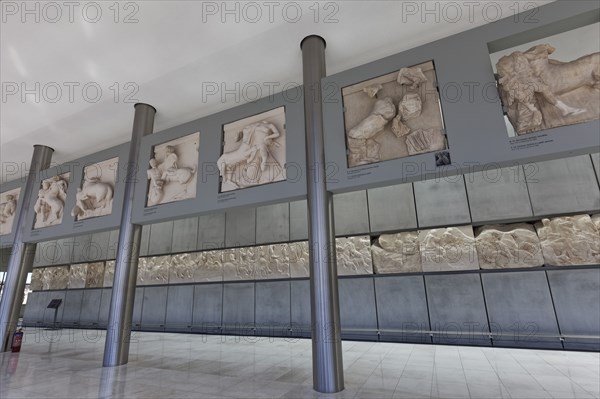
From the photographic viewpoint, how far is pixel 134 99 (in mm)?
8156

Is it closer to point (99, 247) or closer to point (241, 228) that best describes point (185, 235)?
point (241, 228)

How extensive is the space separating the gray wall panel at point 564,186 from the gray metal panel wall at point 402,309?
13.3 feet

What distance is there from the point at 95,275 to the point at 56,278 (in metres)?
3.37

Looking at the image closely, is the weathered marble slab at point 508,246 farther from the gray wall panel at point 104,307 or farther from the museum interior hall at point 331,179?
the gray wall panel at point 104,307

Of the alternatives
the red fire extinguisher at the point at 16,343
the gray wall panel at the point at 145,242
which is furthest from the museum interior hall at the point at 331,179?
the gray wall panel at the point at 145,242

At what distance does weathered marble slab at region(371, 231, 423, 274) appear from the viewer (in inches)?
386

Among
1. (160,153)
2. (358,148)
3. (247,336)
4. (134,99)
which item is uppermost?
(134,99)

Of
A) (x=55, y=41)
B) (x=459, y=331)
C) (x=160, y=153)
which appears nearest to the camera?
(x=55, y=41)

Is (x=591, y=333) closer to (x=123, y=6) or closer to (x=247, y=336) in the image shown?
(x=247, y=336)

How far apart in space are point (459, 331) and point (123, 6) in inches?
438

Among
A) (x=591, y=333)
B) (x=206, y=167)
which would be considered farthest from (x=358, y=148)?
(x=591, y=333)

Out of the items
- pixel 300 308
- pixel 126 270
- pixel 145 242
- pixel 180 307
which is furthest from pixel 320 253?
pixel 145 242

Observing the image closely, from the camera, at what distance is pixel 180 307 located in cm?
1362

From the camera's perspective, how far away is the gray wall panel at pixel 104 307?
15.5m
